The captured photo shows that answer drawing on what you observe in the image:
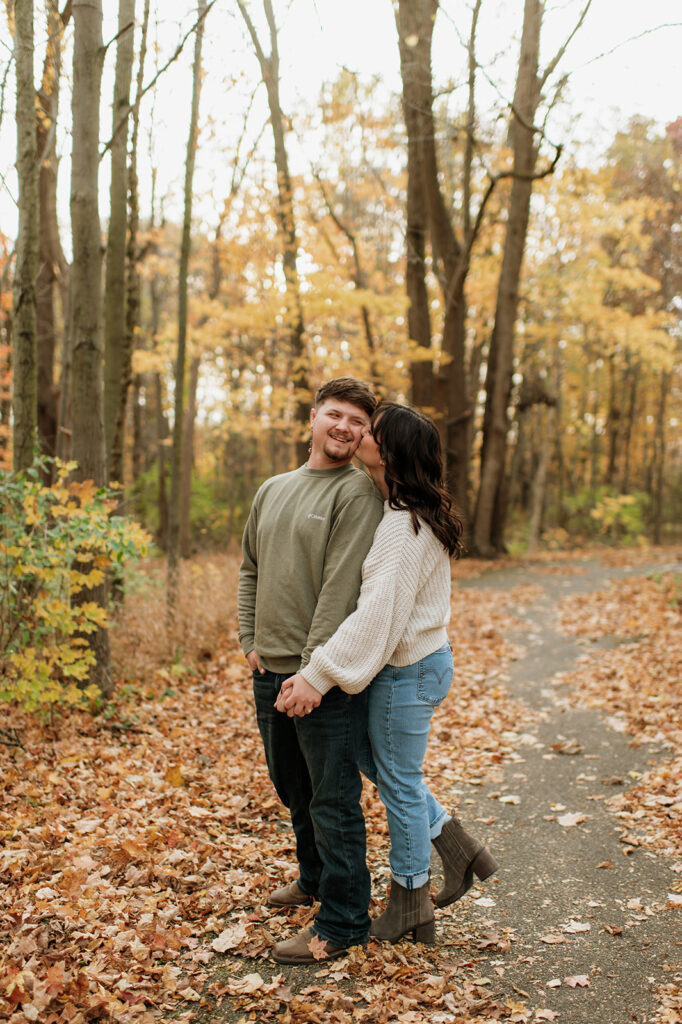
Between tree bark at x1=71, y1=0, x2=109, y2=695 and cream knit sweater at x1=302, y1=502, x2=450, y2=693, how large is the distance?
3300mm

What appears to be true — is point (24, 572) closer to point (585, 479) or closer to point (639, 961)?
point (639, 961)

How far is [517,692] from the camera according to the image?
678 cm

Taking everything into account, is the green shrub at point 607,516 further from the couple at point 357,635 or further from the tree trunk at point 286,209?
the couple at point 357,635

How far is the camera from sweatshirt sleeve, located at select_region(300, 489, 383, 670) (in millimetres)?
2689

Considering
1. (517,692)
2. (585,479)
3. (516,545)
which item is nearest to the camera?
(517,692)

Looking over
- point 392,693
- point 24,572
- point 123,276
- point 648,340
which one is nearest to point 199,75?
point 123,276

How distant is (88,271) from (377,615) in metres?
4.03

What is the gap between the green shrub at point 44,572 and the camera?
14.9ft

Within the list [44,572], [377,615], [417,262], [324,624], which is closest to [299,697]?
[324,624]

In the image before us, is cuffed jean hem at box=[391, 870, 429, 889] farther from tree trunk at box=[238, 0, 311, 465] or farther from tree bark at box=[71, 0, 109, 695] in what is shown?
tree trunk at box=[238, 0, 311, 465]

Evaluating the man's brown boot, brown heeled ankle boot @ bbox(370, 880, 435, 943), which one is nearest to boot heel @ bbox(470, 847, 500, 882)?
brown heeled ankle boot @ bbox(370, 880, 435, 943)

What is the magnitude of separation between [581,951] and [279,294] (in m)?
10.7

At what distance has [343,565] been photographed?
8.91 ft

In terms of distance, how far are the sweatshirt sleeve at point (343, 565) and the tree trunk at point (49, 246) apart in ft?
21.2
